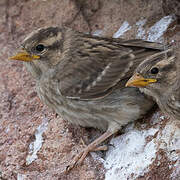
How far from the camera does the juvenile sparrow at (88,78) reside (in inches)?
149

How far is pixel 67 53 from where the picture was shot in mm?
4062

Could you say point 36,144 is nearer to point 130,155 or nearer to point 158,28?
point 130,155

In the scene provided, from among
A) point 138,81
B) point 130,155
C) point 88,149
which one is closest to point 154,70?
point 138,81

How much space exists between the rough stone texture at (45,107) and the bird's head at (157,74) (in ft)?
1.11

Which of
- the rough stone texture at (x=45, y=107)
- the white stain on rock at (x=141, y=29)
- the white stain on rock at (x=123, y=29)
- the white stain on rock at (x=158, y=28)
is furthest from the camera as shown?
the white stain on rock at (x=123, y=29)

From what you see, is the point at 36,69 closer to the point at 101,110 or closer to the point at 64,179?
the point at 101,110

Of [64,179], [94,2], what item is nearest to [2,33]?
[94,2]

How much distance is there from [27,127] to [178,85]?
1.76 m

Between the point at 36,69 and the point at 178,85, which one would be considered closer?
the point at 178,85

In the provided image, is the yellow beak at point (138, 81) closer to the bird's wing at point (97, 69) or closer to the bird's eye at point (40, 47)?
the bird's wing at point (97, 69)

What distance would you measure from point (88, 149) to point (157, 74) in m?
1.04

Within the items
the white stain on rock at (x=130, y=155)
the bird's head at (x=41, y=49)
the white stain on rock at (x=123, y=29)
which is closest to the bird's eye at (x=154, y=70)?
the white stain on rock at (x=130, y=155)

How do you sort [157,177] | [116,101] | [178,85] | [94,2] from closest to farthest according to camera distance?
[157,177] < [178,85] < [116,101] < [94,2]

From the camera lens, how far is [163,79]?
11.4 feet
